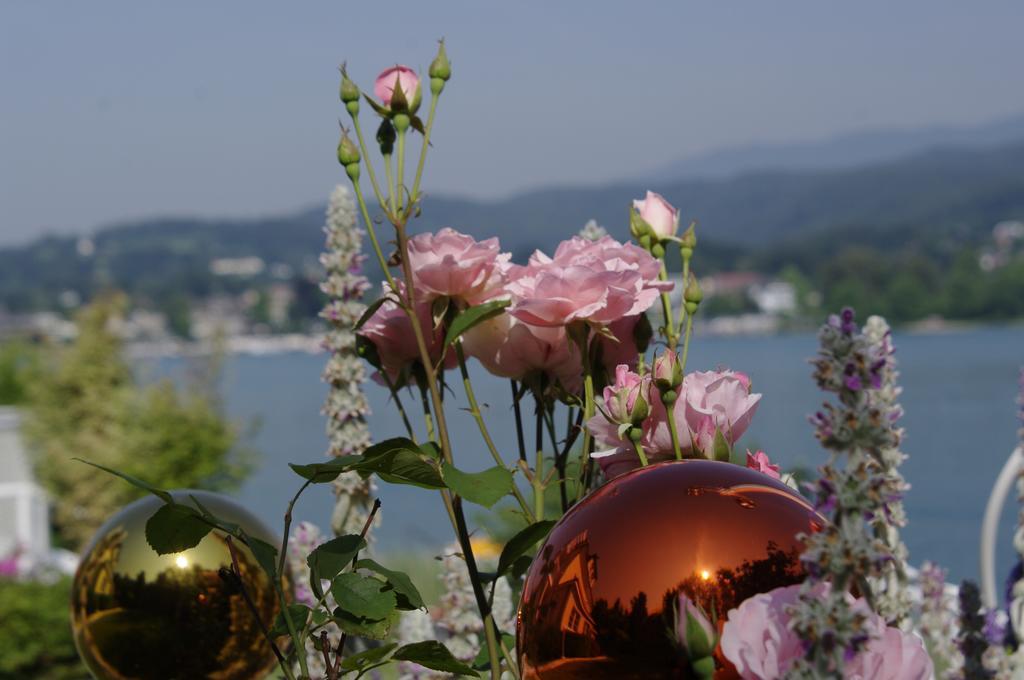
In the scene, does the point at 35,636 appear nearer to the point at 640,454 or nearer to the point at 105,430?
the point at 105,430

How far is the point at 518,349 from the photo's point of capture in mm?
1037

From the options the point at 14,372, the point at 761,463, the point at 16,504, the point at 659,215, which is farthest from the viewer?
the point at 14,372

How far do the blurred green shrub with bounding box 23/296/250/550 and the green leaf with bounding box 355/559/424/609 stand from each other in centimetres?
1081

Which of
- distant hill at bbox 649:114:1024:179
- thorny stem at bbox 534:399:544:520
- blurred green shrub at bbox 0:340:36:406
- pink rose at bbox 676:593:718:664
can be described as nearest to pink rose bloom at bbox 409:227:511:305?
thorny stem at bbox 534:399:544:520

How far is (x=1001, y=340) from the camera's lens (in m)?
52.4

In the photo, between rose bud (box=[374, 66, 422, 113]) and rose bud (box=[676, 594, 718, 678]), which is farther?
rose bud (box=[374, 66, 422, 113])

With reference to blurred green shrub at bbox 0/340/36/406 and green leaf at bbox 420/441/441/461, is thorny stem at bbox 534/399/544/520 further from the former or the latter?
blurred green shrub at bbox 0/340/36/406

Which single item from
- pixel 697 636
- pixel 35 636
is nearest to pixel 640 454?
pixel 697 636

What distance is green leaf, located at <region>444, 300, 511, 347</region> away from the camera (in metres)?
0.95

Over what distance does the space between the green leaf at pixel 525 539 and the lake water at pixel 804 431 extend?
0.66 ft

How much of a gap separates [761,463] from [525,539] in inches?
8.4

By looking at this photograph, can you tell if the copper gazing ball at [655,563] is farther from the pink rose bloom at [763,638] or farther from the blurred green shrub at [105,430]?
the blurred green shrub at [105,430]

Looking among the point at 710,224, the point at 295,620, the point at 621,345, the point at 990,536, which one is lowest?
the point at 710,224

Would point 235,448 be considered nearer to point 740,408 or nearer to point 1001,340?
point 740,408
